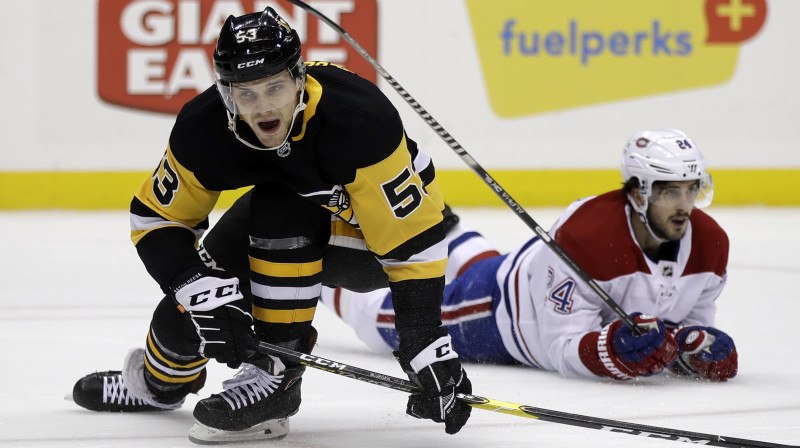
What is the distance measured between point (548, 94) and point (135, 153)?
2185 millimetres

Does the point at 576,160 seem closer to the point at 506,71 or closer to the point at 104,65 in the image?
the point at 506,71

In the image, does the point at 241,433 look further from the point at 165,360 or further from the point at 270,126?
the point at 270,126

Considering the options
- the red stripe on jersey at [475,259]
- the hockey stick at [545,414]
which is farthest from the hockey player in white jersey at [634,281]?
the hockey stick at [545,414]

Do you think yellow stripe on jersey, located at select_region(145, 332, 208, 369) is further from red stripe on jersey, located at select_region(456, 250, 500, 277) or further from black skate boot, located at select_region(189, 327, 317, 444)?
red stripe on jersey, located at select_region(456, 250, 500, 277)

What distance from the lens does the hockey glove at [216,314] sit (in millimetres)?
1866

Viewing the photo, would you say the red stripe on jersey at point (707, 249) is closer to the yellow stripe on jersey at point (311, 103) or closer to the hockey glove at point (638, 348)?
the hockey glove at point (638, 348)

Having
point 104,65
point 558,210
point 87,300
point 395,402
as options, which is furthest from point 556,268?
point 104,65

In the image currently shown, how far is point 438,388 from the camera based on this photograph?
186 cm

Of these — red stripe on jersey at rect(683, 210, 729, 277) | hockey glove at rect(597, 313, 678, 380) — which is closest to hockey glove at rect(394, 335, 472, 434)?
hockey glove at rect(597, 313, 678, 380)

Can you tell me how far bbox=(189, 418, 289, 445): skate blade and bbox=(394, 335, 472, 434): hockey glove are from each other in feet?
0.83

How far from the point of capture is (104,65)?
6164mm

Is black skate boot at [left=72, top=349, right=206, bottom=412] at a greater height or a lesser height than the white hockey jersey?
lesser

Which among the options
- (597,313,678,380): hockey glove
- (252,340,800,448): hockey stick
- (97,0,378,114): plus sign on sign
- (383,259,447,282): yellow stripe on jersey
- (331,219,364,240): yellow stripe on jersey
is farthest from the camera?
(97,0,378,114): plus sign on sign

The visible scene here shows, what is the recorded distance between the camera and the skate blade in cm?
194
